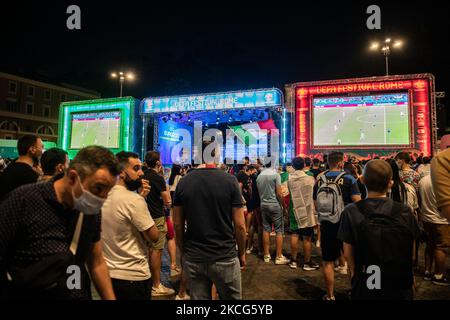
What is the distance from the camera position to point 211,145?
3270mm

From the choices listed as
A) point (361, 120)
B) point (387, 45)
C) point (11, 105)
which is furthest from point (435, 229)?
point (11, 105)

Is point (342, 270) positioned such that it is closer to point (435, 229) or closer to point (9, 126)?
point (435, 229)

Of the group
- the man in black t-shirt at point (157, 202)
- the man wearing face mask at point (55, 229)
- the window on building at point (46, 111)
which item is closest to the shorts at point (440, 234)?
the man in black t-shirt at point (157, 202)

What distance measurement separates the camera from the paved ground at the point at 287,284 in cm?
456

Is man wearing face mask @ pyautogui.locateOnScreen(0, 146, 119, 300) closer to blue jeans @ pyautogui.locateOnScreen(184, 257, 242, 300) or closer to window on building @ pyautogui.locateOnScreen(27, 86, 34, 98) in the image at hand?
blue jeans @ pyautogui.locateOnScreen(184, 257, 242, 300)

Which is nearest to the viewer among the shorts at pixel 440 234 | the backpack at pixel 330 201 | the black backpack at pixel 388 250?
the black backpack at pixel 388 250

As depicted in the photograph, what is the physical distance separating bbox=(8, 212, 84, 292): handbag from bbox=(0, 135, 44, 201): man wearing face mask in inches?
103

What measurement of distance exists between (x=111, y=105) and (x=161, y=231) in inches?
591

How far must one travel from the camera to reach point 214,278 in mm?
2764

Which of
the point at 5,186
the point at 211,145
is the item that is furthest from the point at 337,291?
the point at 5,186

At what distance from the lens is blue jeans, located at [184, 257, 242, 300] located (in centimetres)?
275

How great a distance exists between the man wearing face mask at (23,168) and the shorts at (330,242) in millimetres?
4198

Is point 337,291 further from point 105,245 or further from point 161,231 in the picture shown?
point 105,245

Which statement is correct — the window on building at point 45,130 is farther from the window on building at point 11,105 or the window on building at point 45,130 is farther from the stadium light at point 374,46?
the stadium light at point 374,46
